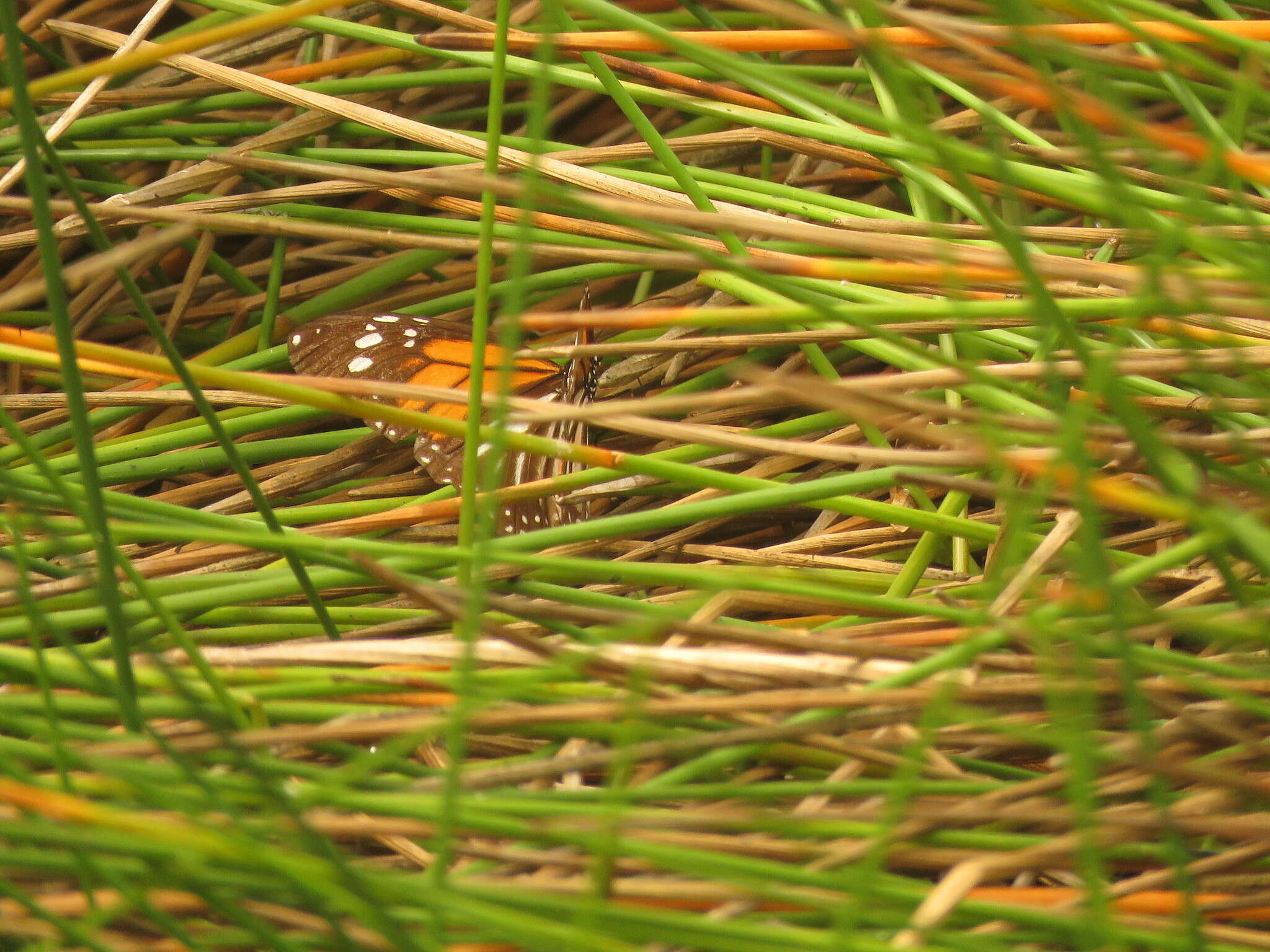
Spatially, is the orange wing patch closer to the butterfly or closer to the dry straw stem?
the butterfly

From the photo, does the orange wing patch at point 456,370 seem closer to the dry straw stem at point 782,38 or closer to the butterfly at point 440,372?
the butterfly at point 440,372

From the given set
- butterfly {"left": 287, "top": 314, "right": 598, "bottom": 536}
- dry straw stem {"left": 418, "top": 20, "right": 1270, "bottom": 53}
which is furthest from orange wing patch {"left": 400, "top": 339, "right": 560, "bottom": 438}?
dry straw stem {"left": 418, "top": 20, "right": 1270, "bottom": 53}

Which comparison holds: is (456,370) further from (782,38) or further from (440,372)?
(782,38)

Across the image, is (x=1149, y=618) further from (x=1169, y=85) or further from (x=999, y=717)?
(x=1169, y=85)

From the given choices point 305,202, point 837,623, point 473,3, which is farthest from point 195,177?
point 837,623

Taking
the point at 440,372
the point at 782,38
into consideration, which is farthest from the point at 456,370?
the point at 782,38

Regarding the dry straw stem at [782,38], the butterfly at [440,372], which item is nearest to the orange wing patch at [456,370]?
the butterfly at [440,372]

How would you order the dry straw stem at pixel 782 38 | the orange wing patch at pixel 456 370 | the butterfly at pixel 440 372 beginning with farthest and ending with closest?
→ the orange wing patch at pixel 456 370 → the butterfly at pixel 440 372 → the dry straw stem at pixel 782 38

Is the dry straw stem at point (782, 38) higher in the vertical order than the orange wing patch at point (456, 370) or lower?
higher
